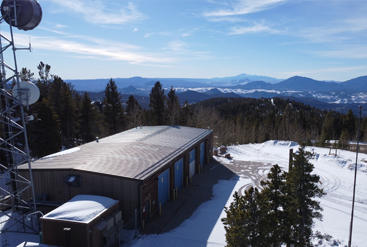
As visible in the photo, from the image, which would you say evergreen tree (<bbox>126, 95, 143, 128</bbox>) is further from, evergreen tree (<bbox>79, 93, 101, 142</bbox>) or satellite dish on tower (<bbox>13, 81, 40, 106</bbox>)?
satellite dish on tower (<bbox>13, 81, 40, 106</bbox>)

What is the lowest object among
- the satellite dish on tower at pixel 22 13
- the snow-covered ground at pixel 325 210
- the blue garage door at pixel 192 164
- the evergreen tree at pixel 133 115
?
the snow-covered ground at pixel 325 210

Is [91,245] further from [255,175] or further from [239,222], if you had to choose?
[255,175]

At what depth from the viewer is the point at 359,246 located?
40.2 ft

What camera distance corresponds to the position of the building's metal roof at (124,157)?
45.2 ft

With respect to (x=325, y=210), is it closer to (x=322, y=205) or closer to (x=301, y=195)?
(x=322, y=205)

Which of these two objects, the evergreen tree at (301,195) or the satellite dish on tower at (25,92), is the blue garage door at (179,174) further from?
the satellite dish on tower at (25,92)

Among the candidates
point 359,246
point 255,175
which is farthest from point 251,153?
point 359,246

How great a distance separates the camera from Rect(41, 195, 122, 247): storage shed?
10234mm

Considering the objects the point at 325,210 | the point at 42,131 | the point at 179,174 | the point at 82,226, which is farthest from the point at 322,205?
the point at 42,131

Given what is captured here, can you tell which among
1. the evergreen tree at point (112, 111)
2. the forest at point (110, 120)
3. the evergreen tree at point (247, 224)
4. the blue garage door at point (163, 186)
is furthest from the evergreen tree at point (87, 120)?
the evergreen tree at point (247, 224)

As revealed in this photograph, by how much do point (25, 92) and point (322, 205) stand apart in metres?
18.4

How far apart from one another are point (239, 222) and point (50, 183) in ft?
35.7

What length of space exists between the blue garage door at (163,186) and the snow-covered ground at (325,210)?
7.51ft

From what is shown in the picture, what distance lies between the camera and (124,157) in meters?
15.7
